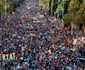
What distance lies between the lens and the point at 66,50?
41719mm

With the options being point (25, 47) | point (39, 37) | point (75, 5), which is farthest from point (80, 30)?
point (25, 47)

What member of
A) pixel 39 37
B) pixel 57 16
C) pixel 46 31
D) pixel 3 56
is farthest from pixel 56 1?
pixel 3 56

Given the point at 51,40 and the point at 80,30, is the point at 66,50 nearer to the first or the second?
the point at 51,40

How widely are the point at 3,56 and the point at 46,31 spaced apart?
22.7 meters

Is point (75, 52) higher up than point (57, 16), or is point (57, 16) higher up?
point (75, 52)

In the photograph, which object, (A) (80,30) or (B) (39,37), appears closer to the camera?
(B) (39,37)

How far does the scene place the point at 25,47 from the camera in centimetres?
→ 4356

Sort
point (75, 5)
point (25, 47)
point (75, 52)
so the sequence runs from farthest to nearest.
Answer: point (75, 5)
point (25, 47)
point (75, 52)

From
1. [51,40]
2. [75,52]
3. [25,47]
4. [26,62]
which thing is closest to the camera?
[26,62]

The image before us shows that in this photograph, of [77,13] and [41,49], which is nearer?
[41,49]

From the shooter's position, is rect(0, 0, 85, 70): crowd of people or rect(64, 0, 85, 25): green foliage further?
rect(64, 0, 85, 25): green foliage

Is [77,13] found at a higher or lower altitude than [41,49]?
higher

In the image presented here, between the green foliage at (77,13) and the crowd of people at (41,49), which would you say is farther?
the green foliage at (77,13)

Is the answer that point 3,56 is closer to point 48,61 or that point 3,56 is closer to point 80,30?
point 48,61
